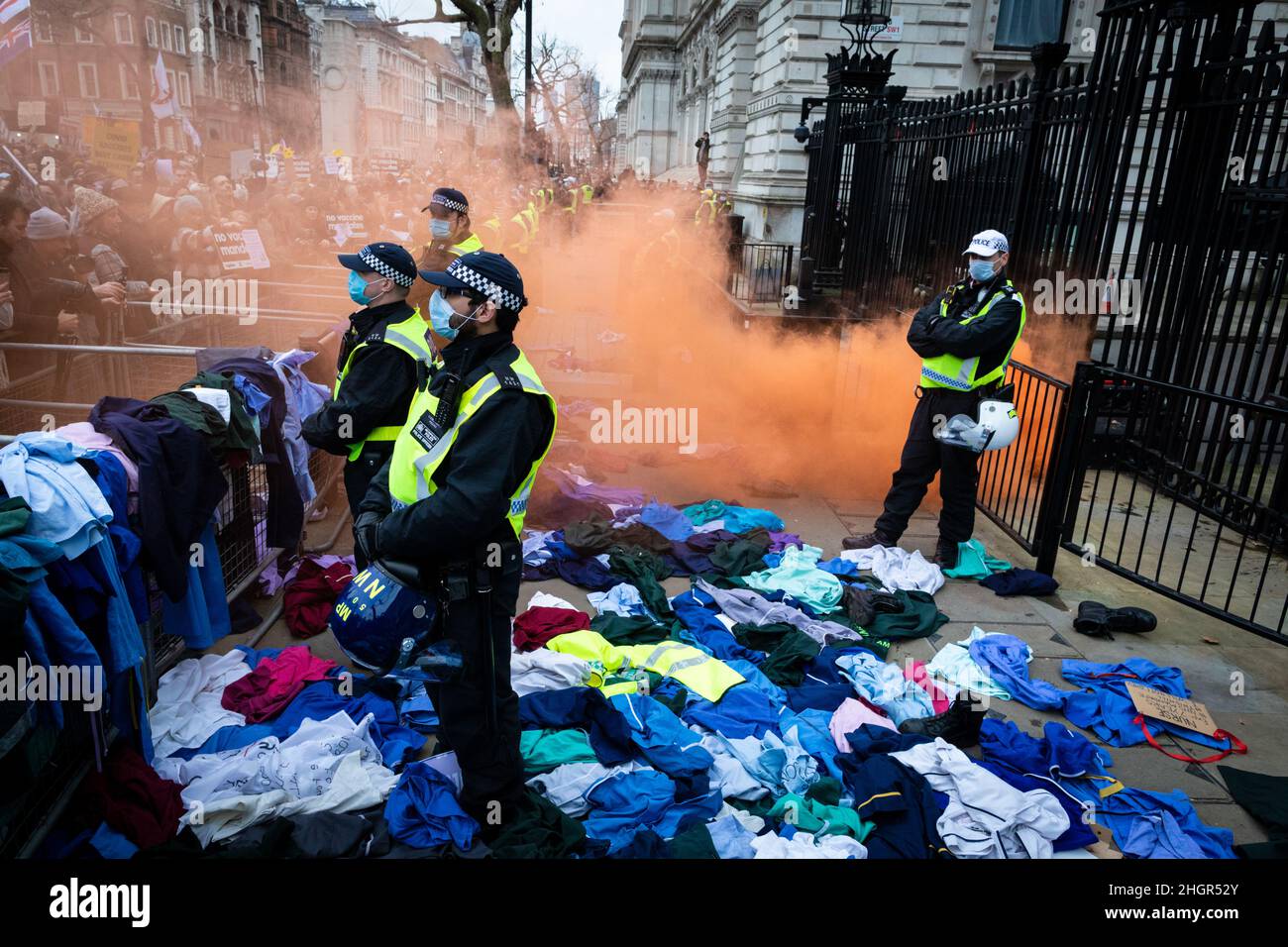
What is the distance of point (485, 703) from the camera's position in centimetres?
346

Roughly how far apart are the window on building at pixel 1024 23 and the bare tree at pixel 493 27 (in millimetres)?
11625

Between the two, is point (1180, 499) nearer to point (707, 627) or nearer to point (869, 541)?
point (869, 541)

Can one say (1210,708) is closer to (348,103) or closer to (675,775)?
(675,775)

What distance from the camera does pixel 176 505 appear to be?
3.78 meters

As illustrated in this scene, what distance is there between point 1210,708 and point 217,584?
5408 millimetres

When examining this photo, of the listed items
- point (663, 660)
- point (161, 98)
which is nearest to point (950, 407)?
point (663, 660)

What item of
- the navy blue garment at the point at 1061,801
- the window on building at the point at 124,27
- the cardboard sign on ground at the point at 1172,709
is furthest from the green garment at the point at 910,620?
the window on building at the point at 124,27

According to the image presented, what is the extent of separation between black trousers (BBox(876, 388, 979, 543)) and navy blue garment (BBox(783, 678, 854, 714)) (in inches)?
87.4

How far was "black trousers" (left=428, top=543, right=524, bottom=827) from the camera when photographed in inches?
131

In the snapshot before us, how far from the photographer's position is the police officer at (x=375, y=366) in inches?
178

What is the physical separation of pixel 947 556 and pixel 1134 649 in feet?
4.71

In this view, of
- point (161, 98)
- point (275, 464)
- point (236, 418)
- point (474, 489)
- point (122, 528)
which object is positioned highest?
point (161, 98)

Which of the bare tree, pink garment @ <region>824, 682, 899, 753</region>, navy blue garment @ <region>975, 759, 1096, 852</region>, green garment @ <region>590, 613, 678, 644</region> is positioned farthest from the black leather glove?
the bare tree
